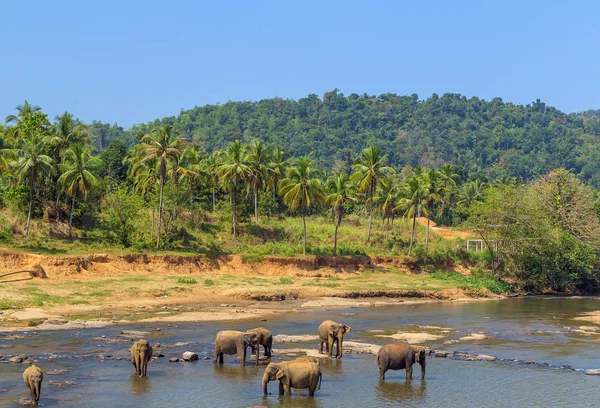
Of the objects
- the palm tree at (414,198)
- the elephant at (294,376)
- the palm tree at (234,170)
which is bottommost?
the elephant at (294,376)

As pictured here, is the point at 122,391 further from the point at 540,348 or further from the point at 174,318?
the point at 540,348

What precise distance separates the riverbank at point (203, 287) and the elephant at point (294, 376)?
17.7m

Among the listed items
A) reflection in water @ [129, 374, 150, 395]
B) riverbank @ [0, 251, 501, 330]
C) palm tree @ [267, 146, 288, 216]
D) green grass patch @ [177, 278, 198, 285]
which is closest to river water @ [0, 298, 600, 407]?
reflection in water @ [129, 374, 150, 395]

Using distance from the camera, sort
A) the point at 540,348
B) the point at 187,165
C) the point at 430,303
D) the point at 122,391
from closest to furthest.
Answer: the point at 122,391, the point at 540,348, the point at 430,303, the point at 187,165

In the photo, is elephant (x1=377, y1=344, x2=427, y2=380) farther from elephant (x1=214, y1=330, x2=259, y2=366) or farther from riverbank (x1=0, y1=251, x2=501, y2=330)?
riverbank (x1=0, y1=251, x2=501, y2=330)

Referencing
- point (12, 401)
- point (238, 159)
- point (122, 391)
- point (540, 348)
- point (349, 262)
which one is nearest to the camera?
point (12, 401)

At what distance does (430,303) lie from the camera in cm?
6016

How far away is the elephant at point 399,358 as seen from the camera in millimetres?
28828

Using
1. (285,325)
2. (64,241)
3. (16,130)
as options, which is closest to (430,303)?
(285,325)

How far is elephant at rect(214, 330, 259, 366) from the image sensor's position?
30.4 meters

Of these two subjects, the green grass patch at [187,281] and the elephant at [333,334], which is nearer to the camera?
the elephant at [333,334]

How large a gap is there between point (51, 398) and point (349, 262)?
48.4 meters

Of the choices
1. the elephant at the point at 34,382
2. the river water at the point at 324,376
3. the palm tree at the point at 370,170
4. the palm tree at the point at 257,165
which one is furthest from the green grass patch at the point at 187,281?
the elephant at the point at 34,382

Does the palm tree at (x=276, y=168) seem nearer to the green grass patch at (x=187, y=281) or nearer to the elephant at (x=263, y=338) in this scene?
the green grass patch at (x=187, y=281)
